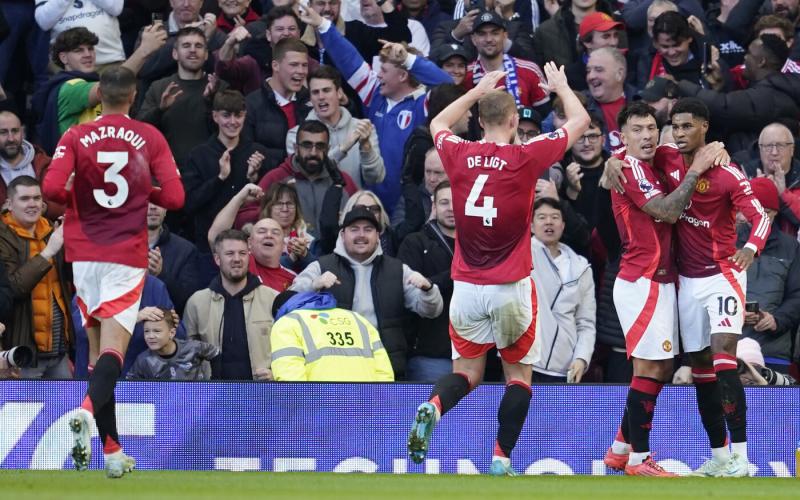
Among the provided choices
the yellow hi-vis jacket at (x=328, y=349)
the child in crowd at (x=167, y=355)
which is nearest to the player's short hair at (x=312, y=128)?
the yellow hi-vis jacket at (x=328, y=349)

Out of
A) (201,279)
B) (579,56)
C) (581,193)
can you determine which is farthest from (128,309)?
(579,56)

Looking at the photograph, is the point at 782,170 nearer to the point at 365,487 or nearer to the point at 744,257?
the point at 744,257

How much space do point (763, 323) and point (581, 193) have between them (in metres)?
2.16

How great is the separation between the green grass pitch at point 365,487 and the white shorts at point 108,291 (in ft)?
3.40

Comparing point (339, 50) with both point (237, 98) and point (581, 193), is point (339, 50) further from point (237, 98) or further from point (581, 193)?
point (581, 193)

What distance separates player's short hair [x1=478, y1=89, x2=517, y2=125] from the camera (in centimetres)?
1015

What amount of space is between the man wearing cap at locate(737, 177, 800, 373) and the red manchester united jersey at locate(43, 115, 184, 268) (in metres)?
5.09

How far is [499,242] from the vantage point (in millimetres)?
10078

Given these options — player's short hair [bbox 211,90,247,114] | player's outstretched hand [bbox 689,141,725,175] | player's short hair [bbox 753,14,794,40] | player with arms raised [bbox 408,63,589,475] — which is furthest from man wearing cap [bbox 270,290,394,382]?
player's short hair [bbox 753,14,794,40]

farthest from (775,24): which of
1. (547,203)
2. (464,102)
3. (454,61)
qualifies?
(464,102)

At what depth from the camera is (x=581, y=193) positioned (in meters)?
13.9

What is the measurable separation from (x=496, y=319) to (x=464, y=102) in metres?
1.46

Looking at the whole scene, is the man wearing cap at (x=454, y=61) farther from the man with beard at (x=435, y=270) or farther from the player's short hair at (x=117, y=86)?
the player's short hair at (x=117, y=86)

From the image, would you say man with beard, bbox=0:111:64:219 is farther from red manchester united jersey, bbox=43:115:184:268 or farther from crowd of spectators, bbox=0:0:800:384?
red manchester united jersey, bbox=43:115:184:268
